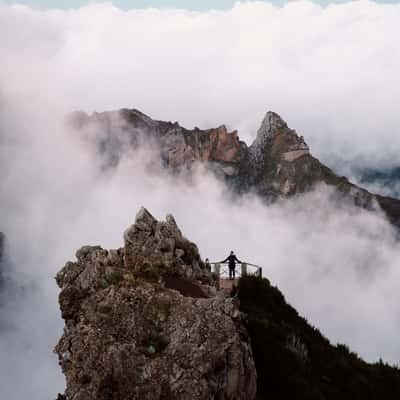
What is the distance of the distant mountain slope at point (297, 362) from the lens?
18648 millimetres

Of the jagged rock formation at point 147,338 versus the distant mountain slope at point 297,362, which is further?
the distant mountain slope at point 297,362

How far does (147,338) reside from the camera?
15344mm

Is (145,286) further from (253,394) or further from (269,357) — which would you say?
(269,357)

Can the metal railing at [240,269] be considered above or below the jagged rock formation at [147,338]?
above

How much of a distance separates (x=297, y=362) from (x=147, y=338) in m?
7.10

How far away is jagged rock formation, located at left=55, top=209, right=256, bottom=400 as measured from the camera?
14.5 metres

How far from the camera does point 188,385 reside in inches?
565

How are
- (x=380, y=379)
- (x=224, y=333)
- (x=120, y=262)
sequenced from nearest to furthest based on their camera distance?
(x=224, y=333), (x=120, y=262), (x=380, y=379)

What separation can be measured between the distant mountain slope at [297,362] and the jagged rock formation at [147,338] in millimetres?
3175

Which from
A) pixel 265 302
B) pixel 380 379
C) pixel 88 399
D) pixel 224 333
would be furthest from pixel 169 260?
pixel 380 379

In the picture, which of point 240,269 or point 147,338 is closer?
point 147,338

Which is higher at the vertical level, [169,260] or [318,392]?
[169,260]

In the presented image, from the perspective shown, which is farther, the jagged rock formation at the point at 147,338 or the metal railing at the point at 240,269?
the metal railing at the point at 240,269

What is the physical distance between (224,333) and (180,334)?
1146mm
